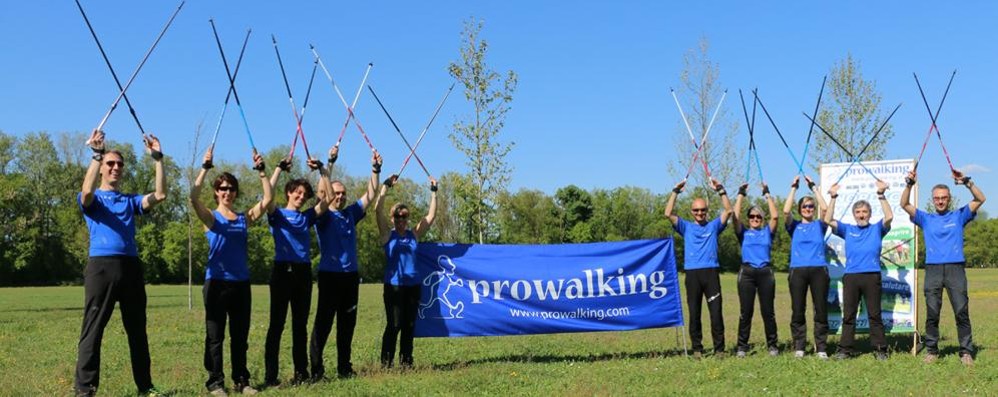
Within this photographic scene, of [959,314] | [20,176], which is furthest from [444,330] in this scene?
[20,176]

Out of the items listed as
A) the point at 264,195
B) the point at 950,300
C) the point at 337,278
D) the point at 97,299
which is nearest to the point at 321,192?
the point at 264,195

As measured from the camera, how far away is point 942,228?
974cm

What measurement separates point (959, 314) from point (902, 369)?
1335 millimetres

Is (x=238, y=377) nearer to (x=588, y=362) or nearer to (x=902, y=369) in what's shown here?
(x=588, y=362)

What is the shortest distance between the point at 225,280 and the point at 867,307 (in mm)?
7919

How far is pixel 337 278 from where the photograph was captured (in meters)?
8.34

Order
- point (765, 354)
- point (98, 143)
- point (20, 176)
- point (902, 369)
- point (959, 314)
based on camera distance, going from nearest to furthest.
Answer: point (98, 143) < point (902, 369) < point (959, 314) < point (765, 354) < point (20, 176)

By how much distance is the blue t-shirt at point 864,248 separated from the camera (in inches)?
396

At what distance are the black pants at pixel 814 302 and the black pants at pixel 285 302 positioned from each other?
6.14 meters

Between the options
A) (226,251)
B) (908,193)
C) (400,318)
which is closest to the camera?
(226,251)

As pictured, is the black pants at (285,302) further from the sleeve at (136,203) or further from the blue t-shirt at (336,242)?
the sleeve at (136,203)

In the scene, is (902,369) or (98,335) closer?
(98,335)

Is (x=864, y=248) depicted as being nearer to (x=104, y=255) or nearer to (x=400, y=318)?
(x=400, y=318)

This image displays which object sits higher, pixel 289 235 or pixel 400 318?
pixel 289 235
